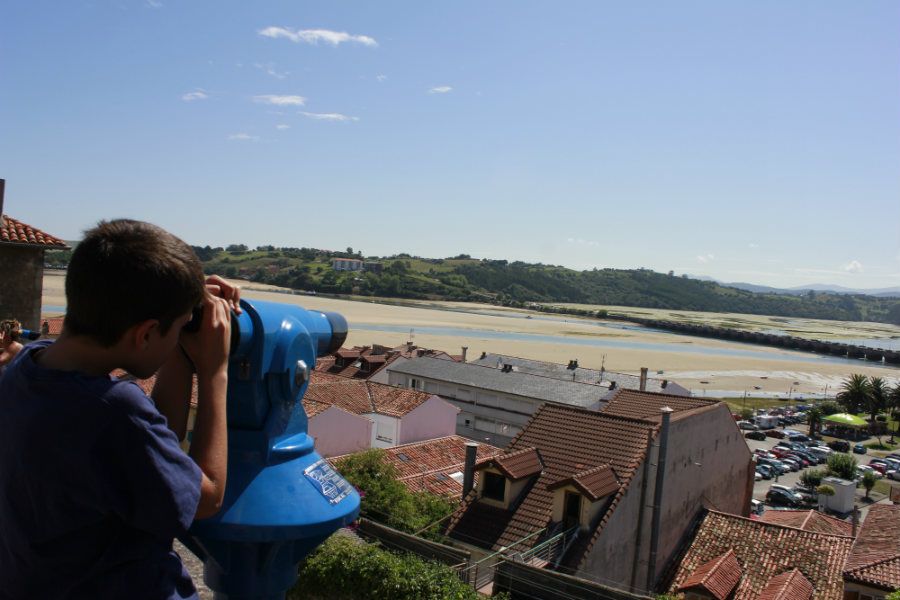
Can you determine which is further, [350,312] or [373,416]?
[350,312]

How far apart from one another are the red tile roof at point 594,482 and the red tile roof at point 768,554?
251 cm

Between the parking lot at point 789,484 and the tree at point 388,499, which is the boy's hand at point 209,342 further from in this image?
the parking lot at point 789,484

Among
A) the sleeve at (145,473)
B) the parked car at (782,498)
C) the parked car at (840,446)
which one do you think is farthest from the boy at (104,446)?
the parked car at (840,446)

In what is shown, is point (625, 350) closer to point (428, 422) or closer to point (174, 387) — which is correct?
point (428, 422)

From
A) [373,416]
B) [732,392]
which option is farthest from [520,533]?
[732,392]

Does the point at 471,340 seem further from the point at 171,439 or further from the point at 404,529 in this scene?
the point at 171,439

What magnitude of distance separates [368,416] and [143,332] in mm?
28797

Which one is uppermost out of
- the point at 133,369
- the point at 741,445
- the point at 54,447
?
the point at 133,369

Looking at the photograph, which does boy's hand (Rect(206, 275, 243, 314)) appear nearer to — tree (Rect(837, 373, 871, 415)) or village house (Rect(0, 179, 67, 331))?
village house (Rect(0, 179, 67, 331))

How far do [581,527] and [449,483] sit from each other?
9140mm

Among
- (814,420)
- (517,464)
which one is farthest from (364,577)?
(814,420)

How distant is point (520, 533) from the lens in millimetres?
14289

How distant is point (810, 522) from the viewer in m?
20.7

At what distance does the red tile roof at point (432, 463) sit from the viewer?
21.9 meters
